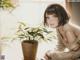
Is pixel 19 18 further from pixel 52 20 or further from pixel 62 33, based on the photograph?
pixel 62 33

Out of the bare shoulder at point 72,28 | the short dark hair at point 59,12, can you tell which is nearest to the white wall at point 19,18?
the short dark hair at point 59,12

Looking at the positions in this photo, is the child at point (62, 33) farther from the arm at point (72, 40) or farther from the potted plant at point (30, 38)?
the potted plant at point (30, 38)

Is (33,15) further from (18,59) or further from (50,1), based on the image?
(18,59)

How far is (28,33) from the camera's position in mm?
2018

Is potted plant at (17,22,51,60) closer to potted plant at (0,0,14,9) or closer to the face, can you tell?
the face

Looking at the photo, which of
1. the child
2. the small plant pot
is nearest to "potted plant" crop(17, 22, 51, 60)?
the small plant pot

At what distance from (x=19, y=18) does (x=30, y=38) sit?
0.71ft

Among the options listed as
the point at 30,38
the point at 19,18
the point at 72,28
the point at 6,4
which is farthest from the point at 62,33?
the point at 6,4

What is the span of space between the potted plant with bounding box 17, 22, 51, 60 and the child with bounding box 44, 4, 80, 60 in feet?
0.34

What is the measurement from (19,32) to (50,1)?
0.41m

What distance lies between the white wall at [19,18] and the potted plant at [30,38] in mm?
50

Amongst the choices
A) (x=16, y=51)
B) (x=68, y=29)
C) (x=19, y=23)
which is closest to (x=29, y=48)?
(x=16, y=51)

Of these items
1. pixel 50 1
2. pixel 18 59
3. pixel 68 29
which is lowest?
pixel 18 59

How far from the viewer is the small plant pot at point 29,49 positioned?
1988 mm
